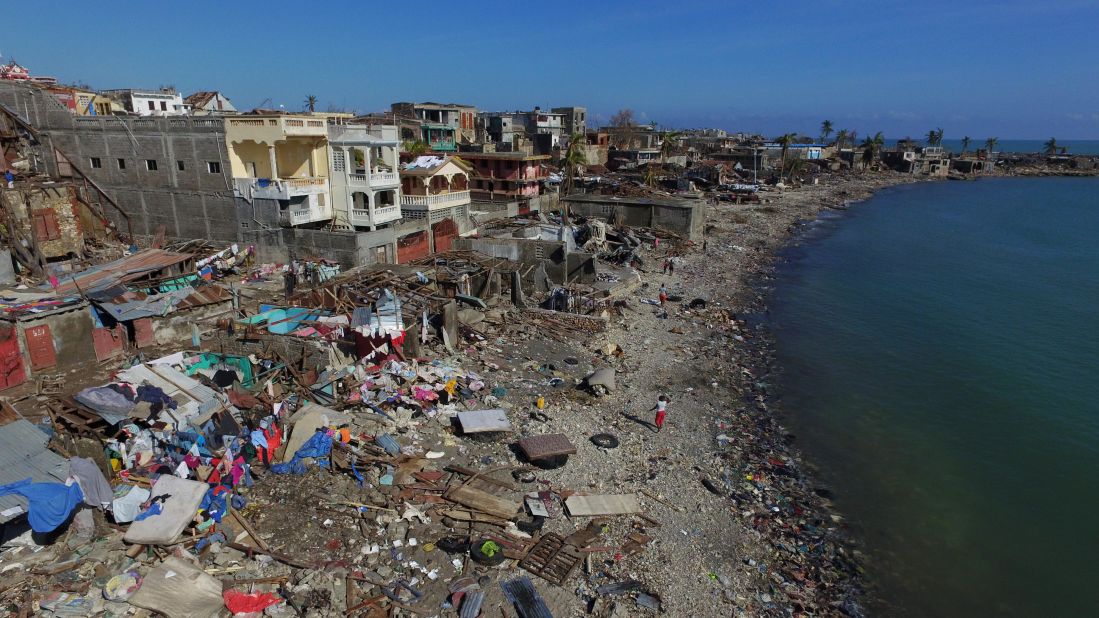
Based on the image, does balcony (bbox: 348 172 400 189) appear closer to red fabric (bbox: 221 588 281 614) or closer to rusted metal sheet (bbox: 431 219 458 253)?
rusted metal sheet (bbox: 431 219 458 253)

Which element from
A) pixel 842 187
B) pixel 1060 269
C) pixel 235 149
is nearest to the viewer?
pixel 235 149

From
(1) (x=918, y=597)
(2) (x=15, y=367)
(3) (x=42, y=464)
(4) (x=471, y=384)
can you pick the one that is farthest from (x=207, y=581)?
(1) (x=918, y=597)

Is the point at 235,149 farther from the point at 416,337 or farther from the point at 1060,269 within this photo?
the point at 1060,269

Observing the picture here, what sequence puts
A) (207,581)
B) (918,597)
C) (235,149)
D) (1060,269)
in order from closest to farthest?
1. (207,581)
2. (918,597)
3. (235,149)
4. (1060,269)

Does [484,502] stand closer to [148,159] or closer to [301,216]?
[301,216]

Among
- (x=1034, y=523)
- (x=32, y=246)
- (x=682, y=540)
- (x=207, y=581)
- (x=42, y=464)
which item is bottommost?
(x=1034, y=523)

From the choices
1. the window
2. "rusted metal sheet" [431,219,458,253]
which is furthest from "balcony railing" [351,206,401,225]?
the window
